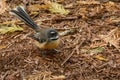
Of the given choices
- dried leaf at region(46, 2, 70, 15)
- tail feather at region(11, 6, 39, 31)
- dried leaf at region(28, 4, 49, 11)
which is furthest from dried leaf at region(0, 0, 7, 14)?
dried leaf at region(46, 2, 70, 15)

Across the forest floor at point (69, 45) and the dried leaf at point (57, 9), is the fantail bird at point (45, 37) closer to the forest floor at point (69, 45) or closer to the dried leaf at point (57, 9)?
the forest floor at point (69, 45)

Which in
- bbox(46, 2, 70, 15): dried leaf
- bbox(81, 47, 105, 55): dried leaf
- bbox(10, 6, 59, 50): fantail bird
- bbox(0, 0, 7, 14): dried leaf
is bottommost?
bbox(81, 47, 105, 55): dried leaf

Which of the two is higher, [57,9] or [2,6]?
[2,6]

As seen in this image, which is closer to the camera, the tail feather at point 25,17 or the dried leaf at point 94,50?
the dried leaf at point 94,50

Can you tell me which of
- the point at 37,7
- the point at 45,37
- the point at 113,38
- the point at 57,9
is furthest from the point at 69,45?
the point at 37,7

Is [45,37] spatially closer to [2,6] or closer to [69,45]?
[69,45]

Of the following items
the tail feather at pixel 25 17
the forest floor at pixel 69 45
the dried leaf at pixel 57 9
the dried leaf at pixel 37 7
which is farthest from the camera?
the dried leaf at pixel 37 7

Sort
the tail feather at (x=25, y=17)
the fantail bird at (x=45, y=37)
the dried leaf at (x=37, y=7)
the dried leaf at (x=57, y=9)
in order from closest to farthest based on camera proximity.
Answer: the fantail bird at (x=45, y=37) → the tail feather at (x=25, y=17) → the dried leaf at (x=57, y=9) → the dried leaf at (x=37, y=7)

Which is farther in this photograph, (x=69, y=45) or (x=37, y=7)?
(x=37, y=7)

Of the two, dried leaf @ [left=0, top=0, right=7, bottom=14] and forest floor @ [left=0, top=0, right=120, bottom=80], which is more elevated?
dried leaf @ [left=0, top=0, right=7, bottom=14]

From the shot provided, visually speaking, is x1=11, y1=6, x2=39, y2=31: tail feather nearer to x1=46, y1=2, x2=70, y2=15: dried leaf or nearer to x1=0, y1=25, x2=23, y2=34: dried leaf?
x1=0, y1=25, x2=23, y2=34: dried leaf

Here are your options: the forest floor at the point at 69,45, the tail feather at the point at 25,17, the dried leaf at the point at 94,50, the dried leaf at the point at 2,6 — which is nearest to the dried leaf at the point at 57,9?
the forest floor at the point at 69,45

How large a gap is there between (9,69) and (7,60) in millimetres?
242

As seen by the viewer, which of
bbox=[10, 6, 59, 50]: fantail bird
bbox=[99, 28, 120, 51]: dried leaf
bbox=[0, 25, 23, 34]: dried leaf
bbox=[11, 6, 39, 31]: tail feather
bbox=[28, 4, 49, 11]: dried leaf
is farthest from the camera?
bbox=[28, 4, 49, 11]: dried leaf
